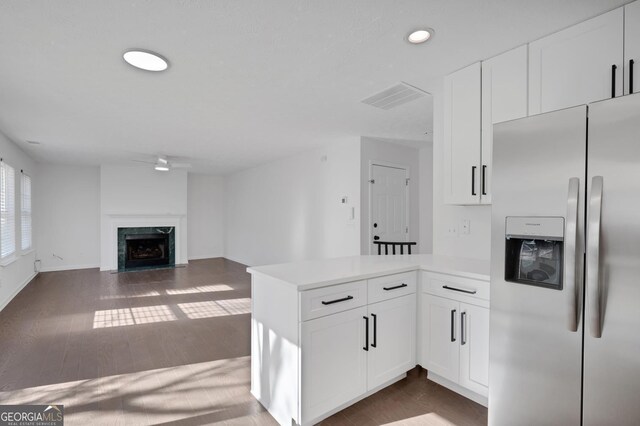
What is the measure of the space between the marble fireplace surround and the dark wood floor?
236 centimetres

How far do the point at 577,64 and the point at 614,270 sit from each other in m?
1.40

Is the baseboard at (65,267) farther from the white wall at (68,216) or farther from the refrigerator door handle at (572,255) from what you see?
the refrigerator door handle at (572,255)

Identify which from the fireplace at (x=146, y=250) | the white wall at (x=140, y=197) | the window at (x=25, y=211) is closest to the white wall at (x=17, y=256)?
the window at (x=25, y=211)

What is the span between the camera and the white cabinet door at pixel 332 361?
1808 millimetres

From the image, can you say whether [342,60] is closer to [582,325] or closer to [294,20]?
[294,20]

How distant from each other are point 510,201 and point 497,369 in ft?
2.94

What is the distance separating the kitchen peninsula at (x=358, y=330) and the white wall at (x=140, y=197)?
22.1ft

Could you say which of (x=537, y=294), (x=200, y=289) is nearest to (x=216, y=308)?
(x=200, y=289)

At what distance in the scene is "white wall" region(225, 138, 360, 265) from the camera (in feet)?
16.1

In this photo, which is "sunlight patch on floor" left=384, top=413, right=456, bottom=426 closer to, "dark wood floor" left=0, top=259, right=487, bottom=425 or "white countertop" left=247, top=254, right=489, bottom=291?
"dark wood floor" left=0, top=259, right=487, bottom=425

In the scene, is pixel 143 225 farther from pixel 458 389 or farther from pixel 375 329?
pixel 458 389

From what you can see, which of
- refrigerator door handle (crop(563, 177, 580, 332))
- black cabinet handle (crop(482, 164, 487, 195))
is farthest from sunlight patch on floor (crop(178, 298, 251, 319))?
refrigerator door handle (crop(563, 177, 580, 332))

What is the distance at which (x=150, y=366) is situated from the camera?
272cm

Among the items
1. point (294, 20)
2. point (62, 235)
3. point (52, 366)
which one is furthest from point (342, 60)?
point (62, 235)
